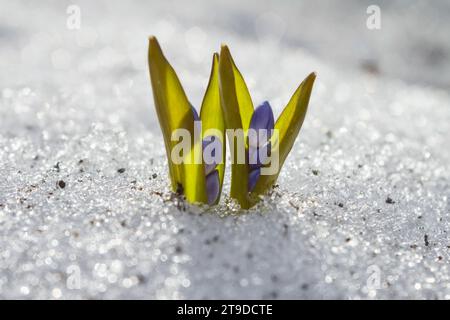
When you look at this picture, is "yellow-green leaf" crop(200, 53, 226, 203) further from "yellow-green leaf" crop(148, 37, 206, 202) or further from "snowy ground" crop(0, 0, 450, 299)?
"snowy ground" crop(0, 0, 450, 299)

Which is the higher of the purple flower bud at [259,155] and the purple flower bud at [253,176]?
the purple flower bud at [259,155]

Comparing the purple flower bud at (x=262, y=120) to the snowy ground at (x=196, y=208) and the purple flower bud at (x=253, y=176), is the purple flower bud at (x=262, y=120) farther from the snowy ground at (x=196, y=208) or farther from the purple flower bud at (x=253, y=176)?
the snowy ground at (x=196, y=208)

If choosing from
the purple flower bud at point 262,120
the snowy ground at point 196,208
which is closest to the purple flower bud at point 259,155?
the purple flower bud at point 262,120

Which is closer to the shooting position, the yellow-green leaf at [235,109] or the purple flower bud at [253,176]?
the yellow-green leaf at [235,109]

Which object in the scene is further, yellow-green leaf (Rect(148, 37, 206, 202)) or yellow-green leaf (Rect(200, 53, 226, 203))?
yellow-green leaf (Rect(200, 53, 226, 203))

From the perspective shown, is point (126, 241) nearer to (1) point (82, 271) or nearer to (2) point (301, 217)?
(1) point (82, 271)

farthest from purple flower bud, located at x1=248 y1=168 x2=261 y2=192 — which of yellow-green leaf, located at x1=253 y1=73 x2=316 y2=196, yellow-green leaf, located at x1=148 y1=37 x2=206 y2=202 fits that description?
yellow-green leaf, located at x1=148 y1=37 x2=206 y2=202
